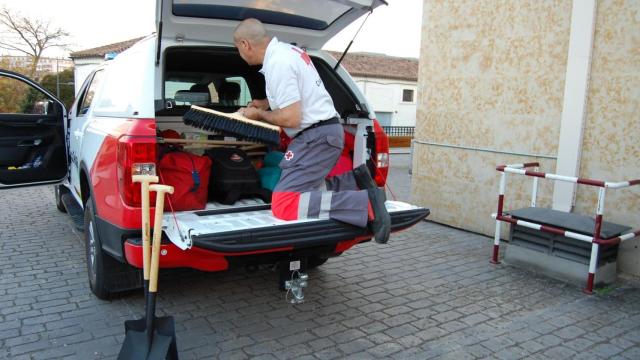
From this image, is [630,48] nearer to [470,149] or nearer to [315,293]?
[470,149]

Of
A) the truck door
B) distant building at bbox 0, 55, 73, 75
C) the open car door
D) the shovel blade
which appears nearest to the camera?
the shovel blade

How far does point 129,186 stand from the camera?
10.3 ft

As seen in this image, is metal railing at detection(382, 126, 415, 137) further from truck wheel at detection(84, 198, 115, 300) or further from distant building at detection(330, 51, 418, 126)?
truck wheel at detection(84, 198, 115, 300)

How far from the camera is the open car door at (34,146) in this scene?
5.50m

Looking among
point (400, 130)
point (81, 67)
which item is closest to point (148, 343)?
point (400, 130)

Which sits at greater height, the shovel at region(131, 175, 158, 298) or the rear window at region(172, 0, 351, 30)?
the rear window at region(172, 0, 351, 30)

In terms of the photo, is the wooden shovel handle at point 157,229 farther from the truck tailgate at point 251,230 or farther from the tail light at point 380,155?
the tail light at point 380,155

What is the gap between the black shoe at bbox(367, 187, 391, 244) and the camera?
3355 mm

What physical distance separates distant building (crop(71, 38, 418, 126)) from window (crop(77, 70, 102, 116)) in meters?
27.0

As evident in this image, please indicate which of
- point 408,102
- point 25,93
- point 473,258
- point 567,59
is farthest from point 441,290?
point 408,102

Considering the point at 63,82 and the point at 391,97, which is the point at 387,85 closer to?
the point at 391,97

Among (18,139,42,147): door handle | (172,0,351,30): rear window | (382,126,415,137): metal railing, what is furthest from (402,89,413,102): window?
(172,0,351,30): rear window

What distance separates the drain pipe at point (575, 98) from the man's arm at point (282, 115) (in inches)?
124

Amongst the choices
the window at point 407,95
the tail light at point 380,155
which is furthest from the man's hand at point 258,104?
the window at point 407,95
